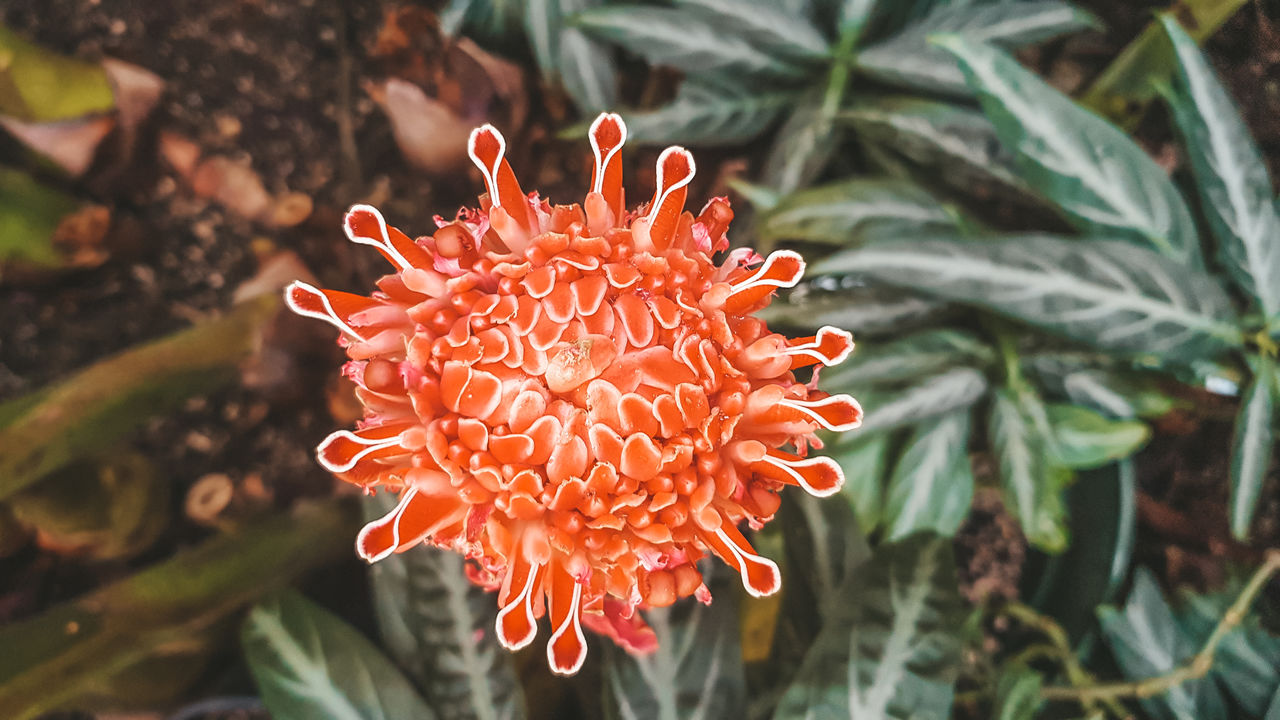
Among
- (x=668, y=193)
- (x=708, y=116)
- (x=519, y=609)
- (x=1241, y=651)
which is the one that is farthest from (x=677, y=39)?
(x=1241, y=651)

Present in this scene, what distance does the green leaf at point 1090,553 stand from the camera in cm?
68

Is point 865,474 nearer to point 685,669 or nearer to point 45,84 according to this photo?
point 685,669

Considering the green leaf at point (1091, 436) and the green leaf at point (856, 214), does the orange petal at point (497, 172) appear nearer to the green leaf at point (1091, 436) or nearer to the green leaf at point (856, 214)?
the green leaf at point (856, 214)

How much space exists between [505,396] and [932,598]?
399 millimetres

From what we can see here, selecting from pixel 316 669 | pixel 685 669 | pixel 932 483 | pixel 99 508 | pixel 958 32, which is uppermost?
pixel 958 32

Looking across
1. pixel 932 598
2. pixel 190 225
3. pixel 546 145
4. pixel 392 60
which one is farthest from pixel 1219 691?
pixel 190 225

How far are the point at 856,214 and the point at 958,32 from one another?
23 centimetres

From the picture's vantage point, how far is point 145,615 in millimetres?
575

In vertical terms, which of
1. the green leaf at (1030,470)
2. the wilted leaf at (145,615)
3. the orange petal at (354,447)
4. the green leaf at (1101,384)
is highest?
the green leaf at (1101,384)

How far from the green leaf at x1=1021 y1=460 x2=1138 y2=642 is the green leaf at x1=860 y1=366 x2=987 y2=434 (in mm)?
171

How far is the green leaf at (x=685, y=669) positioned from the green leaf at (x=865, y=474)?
0.19 meters

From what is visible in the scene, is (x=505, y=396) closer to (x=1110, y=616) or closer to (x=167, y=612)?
(x=167, y=612)

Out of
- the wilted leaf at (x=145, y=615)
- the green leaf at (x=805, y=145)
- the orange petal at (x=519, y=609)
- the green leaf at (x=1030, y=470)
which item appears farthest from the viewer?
the green leaf at (x=805, y=145)

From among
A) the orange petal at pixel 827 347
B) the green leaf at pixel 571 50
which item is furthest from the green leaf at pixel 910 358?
the green leaf at pixel 571 50
